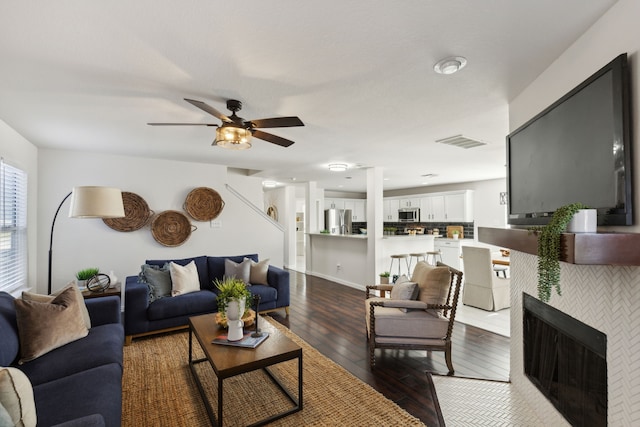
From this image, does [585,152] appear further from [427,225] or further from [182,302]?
[427,225]

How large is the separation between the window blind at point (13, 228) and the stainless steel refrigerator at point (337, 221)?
274 inches

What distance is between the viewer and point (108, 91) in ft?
7.59

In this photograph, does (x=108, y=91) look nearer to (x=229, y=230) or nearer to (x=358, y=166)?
(x=229, y=230)

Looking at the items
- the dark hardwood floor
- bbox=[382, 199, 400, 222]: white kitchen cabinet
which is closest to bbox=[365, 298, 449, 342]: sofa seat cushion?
the dark hardwood floor

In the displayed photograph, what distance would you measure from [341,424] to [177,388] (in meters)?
1.38

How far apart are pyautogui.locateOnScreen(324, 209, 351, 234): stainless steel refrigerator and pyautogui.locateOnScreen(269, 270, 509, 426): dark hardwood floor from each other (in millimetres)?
4819

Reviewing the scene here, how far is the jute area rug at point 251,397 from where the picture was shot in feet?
6.77

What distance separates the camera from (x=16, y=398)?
3.79 feet

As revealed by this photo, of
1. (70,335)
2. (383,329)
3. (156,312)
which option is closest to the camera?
(70,335)

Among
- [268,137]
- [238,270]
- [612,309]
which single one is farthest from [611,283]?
[238,270]

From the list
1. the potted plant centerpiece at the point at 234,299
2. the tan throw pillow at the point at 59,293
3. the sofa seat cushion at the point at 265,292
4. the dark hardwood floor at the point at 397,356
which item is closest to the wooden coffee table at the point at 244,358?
the potted plant centerpiece at the point at 234,299

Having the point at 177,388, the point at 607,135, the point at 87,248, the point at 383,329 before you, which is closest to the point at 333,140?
the point at 383,329

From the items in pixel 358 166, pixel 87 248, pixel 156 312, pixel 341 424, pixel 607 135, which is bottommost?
pixel 341 424

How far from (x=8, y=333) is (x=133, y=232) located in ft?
9.38
